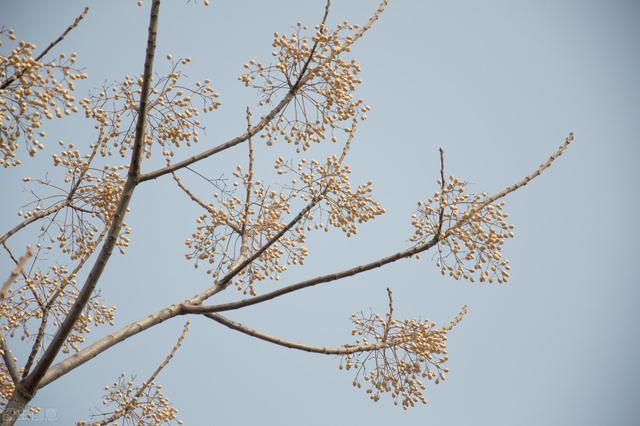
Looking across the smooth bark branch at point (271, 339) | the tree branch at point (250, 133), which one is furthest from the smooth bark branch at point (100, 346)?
the tree branch at point (250, 133)

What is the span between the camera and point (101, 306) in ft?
19.1

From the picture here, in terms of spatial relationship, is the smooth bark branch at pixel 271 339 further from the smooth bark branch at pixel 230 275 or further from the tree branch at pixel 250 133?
the tree branch at pixel 250 133

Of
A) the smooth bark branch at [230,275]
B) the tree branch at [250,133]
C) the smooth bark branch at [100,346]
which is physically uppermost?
the tree branch at [250,133]

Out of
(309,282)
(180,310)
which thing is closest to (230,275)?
(180,310)

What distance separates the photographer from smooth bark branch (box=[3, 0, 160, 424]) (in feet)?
12.5

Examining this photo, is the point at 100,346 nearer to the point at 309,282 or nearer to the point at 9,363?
the point at 9,363

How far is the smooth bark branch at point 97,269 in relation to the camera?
381 cm

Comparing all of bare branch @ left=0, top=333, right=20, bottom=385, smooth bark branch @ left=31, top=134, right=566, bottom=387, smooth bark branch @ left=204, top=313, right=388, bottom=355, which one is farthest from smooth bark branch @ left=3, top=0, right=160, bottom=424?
smooth bark branch @ left=204, top=313, right=388, bottom=355

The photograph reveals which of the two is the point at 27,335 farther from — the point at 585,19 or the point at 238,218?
the point at 585,19

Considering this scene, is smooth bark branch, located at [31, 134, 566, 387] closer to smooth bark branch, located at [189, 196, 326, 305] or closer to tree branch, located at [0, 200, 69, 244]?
smooth bark branch, located at [189, 196, 326, 305]

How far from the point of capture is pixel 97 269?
388 cm

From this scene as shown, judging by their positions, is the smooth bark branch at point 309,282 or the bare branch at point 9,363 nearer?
the smooth bark branch at point 309,282

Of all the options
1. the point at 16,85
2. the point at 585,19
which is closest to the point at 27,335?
the point at 16,85

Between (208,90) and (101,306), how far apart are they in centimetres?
234
